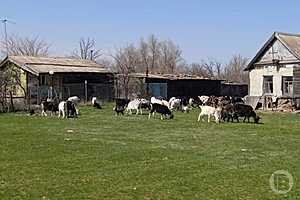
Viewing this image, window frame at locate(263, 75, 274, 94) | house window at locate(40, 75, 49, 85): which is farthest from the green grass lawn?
house window at locate(40, 75, 49, 85)

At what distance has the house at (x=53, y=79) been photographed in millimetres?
42000

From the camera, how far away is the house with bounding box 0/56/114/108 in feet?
138

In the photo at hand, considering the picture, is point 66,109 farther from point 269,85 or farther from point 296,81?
point 269,85

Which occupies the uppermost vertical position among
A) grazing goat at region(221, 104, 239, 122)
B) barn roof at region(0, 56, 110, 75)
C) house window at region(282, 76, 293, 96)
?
barn roof at region(0, 56, 110, 75)

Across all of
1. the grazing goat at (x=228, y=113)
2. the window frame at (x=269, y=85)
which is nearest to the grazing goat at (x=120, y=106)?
the grazing goat at (x=228, y=113)

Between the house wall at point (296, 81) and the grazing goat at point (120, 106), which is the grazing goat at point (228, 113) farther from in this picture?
the house wall at point (296, 81)

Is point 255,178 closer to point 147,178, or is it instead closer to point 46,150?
point 147,178

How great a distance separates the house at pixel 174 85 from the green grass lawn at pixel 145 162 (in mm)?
28609

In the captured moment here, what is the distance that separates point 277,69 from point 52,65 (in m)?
19.3

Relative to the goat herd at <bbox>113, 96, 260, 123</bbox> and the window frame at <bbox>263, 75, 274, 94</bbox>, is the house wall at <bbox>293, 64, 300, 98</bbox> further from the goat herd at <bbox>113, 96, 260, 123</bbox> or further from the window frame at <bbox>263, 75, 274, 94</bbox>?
the goat herd at <bbox>113, 96, 260, 123</bbox>

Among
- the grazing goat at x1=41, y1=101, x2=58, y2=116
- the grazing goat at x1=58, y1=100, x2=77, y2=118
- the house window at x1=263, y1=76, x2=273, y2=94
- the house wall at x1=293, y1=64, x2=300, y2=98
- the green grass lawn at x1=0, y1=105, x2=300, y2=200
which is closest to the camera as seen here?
the green grass lawn at x1=0, y1=105, x2=300, y2=200

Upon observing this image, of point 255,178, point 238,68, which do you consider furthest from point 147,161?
point 238,68

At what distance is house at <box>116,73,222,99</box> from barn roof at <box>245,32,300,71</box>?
9673 mm

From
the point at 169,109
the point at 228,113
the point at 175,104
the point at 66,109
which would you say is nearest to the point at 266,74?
the point at 175,104
